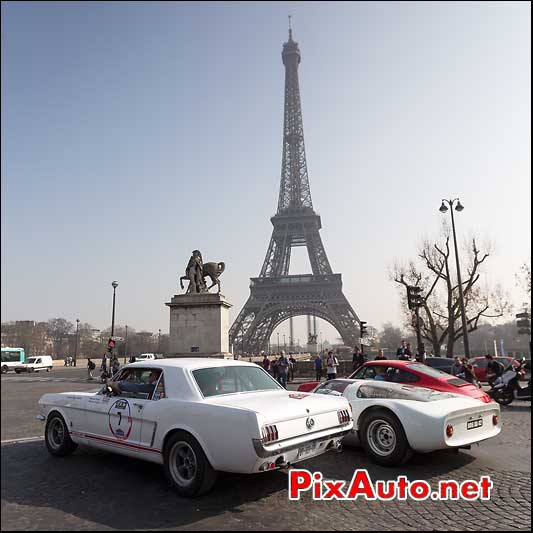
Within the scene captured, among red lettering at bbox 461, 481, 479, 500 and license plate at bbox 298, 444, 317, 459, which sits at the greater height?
license plate at bbox 298, 444, 317, 459

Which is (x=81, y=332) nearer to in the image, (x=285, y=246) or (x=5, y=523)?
(x=285, y=246)

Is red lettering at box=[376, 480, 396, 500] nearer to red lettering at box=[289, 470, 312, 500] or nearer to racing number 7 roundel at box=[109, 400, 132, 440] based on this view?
red lettering at box=[289, 470, 312, 500]

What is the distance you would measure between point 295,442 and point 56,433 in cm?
387

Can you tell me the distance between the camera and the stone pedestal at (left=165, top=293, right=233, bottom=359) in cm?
1998

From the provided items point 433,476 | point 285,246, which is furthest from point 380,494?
point 285,246

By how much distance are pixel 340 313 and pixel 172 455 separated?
5512cm

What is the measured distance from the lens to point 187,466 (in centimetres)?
498

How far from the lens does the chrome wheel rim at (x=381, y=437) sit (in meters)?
6.28

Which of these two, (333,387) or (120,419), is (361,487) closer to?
(333,387)

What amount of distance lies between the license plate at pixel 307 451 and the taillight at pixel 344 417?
0.57 metres

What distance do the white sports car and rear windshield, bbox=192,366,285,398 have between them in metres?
1.51

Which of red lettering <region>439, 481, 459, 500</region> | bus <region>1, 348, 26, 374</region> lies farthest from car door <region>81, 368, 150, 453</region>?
red lettering <region>439, 481, 459, 500</region>

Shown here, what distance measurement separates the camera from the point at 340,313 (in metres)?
59.1

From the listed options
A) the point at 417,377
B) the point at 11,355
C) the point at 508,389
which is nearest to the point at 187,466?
the point at 11,355
